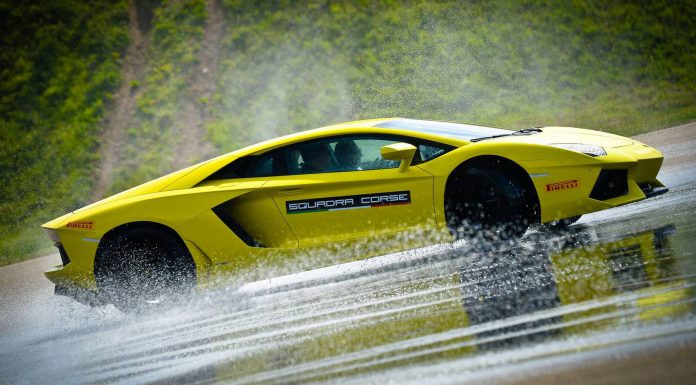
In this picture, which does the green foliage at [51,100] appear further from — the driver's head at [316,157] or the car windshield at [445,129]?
the car windshield at [445,129]

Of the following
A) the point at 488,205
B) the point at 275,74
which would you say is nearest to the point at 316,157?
the point at 488,205

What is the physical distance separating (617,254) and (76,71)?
866 inches

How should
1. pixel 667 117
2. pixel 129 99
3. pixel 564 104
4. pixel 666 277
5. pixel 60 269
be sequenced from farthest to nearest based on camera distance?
pixel 129 99 → pixel 564 104 → pixel 667 117 → pixel 60 269 → pixel 666 277

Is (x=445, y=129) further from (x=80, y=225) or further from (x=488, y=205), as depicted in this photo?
(x=80, y=225)

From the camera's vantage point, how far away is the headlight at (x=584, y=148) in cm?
658

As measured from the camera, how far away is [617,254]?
18.4 ft

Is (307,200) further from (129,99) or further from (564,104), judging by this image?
(129,99)

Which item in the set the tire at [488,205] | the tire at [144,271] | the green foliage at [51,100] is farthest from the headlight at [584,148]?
the green foliage at [51,100]

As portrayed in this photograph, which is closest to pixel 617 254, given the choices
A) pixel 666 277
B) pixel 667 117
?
pixel 666 277

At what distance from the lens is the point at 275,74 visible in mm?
23984

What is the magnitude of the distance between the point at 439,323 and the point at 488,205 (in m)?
2.11

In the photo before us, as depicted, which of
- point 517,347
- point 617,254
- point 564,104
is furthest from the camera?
point 564,104

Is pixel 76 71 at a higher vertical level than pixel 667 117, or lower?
higher

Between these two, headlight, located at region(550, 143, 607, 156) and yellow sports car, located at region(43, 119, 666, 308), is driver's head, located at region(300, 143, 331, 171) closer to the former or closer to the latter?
yellow sports car, located at region(43, 119, 666, 308)
